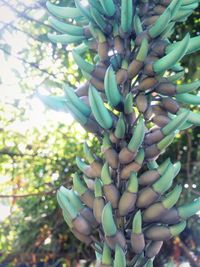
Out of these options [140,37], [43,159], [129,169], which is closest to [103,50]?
[140,37]

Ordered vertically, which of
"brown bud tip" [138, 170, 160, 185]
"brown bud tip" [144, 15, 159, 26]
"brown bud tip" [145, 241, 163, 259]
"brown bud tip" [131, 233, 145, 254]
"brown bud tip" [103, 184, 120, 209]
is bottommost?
"brown bud tip" [145, 241, 163, 259]

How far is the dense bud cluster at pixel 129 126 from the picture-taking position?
1.67 feet

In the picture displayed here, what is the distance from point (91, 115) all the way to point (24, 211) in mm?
1961

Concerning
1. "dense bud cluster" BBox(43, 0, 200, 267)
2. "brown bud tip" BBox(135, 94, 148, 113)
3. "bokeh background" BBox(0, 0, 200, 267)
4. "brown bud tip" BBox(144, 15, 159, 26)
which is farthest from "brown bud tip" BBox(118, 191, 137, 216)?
"bokeh background" BBox(0, 0, 200, 267)

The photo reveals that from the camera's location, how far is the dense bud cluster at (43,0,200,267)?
508 mm

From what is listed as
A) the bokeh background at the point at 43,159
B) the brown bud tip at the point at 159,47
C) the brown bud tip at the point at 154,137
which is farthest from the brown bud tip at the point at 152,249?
the bokeh background at the point at 43,159

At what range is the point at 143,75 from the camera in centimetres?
56

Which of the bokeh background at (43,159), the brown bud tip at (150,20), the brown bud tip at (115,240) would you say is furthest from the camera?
the bokeh background at (43,159)

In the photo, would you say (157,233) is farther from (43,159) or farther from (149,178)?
(43,159)

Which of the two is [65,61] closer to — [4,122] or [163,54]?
[4,122]

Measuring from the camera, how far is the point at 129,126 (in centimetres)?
54

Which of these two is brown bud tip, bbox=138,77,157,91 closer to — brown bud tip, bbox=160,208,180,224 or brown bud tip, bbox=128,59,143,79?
brown bud tip, bbox=128,59,143,79

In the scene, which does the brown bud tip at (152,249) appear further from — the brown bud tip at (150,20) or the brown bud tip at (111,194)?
the brown bud tip at (150,20)

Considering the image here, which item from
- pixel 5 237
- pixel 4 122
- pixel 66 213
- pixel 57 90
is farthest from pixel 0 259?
pixel 66 213
